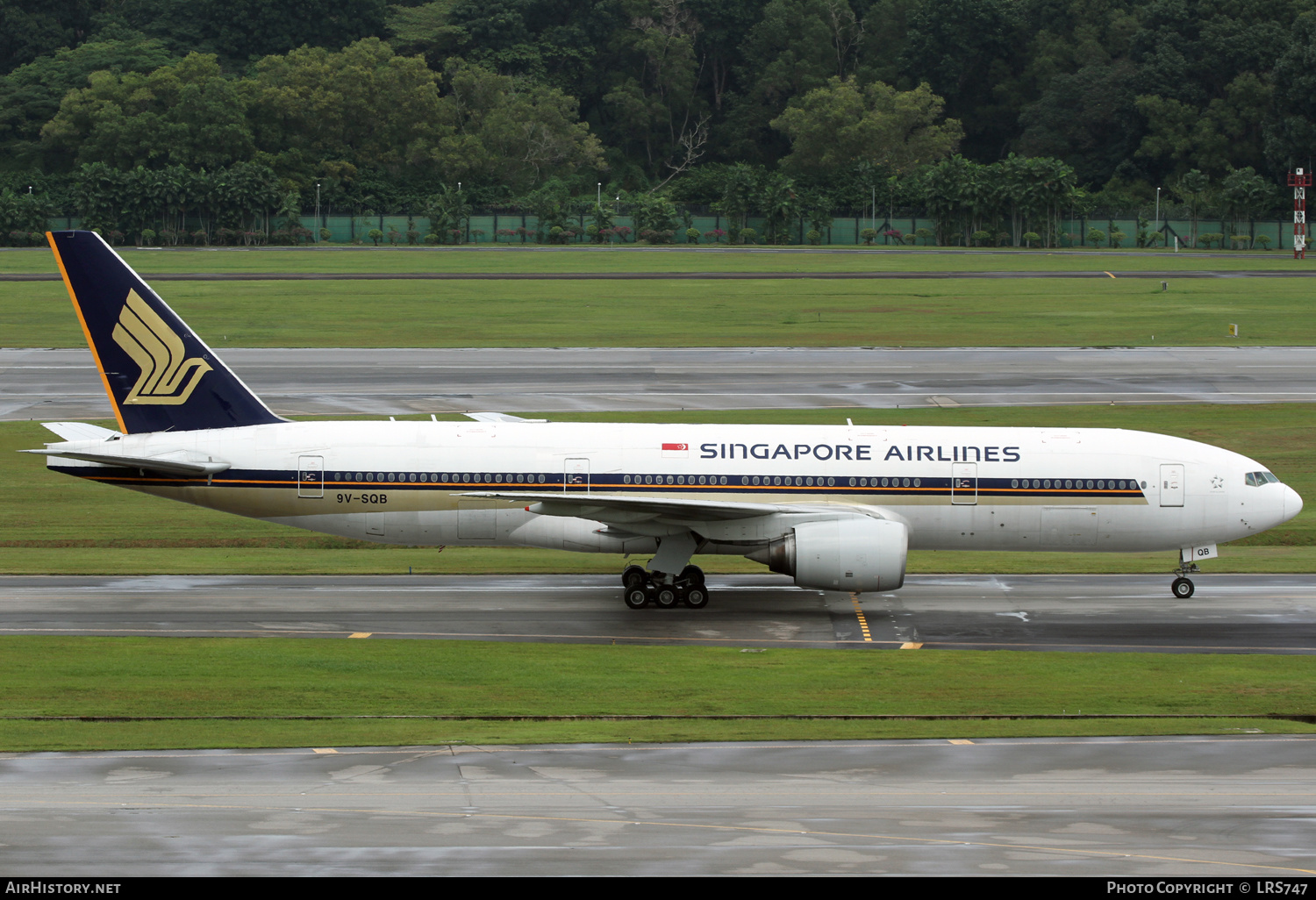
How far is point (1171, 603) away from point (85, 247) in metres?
27.6

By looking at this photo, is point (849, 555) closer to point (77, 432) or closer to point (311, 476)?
point (311, 476)

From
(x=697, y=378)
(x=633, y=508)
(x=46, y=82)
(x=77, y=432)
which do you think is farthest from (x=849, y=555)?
(x=46, y=82)

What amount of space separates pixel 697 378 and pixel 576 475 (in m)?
34.0

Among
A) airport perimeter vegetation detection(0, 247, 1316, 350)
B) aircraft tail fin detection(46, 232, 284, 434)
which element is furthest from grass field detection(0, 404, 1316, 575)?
airport perimeter vegetation detection(0, 247, 1316, 350)

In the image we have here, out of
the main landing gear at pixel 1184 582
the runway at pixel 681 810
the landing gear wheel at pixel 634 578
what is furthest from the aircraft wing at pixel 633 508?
the runway at pixel 681 810

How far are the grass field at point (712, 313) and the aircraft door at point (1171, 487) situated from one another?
4548cm

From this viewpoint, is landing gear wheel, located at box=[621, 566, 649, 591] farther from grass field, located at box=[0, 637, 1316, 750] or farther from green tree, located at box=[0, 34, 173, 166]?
green tree, located at box=[0, 34, 173, 166]

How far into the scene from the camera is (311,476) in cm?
3353

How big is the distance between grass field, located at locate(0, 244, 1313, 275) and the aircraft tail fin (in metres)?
84.4

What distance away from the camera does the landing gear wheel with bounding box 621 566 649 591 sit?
1309 inches

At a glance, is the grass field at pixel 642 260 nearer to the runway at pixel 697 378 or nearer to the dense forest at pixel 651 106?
the dense forest at pixel 651 106

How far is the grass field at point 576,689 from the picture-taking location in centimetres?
2305

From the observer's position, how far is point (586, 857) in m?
17.3
